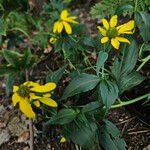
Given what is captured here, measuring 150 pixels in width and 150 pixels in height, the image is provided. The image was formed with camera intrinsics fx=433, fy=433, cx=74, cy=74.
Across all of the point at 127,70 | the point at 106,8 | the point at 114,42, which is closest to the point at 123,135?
the point at 127,70

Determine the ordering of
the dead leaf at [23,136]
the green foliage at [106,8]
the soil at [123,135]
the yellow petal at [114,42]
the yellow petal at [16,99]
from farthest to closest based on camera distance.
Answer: the green foliage at [106,8] < the dead leaf at [23,136] < the soil at [123,135] < the yellow petal at [114,42] < the yellow petal at [16,99]

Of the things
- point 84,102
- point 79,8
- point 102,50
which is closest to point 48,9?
point 79,8

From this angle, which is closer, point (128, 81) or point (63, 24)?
point (128, 81)

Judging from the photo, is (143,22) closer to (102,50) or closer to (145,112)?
(102,50)

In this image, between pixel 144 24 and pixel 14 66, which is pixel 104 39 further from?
pixel 14 66

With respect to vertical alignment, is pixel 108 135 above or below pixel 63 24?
below

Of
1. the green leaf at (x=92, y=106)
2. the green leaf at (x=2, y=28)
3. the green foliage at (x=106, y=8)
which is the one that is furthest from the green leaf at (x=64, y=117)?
the green foliage at (x=106, y=8)

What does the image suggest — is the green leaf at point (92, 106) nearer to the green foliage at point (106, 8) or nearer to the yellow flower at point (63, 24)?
the yellow flower at point (63, 24)
